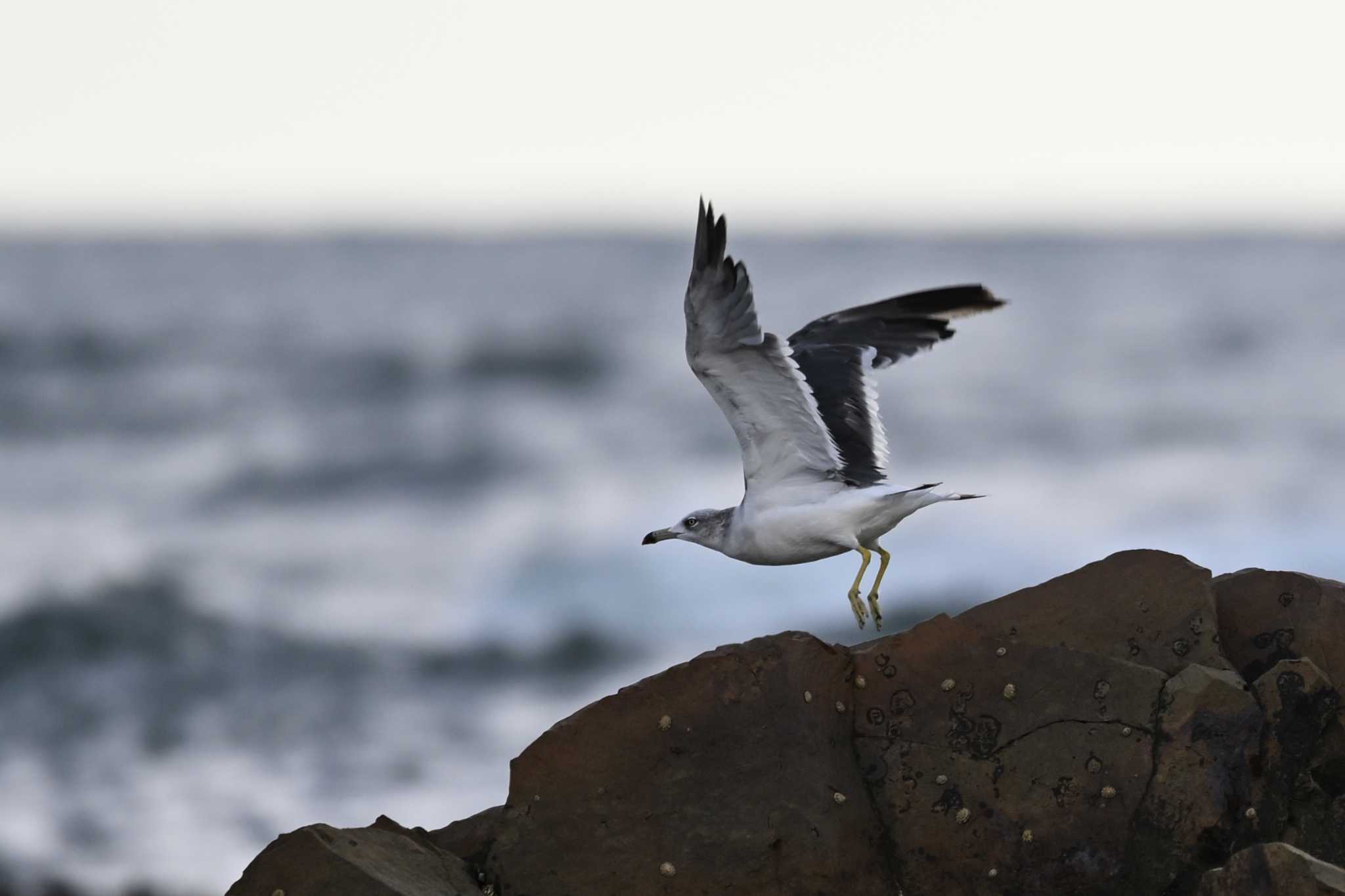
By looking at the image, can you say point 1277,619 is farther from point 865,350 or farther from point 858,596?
point 865,350

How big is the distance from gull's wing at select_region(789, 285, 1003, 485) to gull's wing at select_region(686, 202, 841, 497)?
18 centimetres

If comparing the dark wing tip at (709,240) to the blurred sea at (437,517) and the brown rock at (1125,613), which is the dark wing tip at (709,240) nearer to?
the brown rock at (1125,613)

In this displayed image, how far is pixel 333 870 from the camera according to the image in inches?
169

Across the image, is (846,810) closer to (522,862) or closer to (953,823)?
(953,823)

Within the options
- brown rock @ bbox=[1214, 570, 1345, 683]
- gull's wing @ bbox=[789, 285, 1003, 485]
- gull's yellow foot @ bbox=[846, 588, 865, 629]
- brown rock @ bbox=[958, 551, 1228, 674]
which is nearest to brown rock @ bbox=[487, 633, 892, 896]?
brown rock @ bbox=[958, 551, 1228, 674]

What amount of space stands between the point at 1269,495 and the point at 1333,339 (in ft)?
57.9

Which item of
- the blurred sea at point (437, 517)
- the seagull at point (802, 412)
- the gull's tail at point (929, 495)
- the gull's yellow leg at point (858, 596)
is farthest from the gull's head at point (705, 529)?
the blurred sea at point (437, 517)

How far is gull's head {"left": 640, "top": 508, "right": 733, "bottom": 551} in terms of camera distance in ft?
22.6

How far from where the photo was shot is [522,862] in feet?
15.4

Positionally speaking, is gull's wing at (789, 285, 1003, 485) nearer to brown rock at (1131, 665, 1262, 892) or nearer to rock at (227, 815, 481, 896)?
brown rock at (1131, 665, 1262, 892)

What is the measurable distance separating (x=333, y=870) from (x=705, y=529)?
293 centimetres

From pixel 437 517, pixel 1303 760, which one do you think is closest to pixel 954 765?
pixel 1303 760

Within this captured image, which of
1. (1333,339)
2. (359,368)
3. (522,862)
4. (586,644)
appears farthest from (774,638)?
(1333,339)

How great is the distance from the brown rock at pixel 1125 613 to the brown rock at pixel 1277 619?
138 mm
